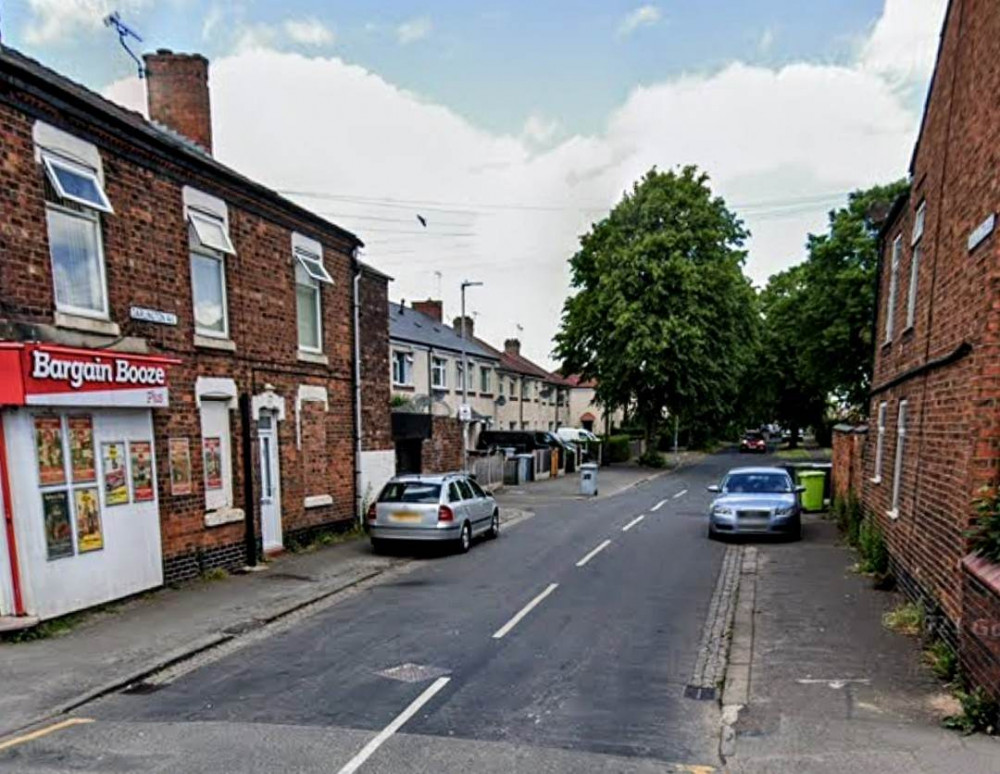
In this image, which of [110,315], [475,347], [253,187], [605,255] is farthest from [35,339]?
[605,255]

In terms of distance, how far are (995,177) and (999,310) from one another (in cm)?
128

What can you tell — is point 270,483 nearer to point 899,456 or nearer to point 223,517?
point 223,517

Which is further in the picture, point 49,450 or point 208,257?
point 208,257

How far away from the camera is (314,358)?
13750mm

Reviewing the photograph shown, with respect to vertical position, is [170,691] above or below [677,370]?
below

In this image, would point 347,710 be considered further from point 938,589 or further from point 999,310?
point 999,310

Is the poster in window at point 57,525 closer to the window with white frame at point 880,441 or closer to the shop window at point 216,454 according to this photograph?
the shop window at point 216,454

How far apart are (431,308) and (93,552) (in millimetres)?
30478

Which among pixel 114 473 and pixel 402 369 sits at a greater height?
pixel 402 369

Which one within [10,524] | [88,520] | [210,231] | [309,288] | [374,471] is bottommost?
[374,471]

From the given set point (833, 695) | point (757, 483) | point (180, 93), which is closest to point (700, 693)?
point (833, 695)

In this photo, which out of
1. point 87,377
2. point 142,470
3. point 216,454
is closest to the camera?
point 87,377

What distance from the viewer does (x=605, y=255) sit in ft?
121

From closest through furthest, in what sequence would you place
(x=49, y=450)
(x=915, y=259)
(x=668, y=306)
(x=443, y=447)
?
1. (x=49, y=450)
2. (x=915, y=259)
3. (x=443, y=447)
4. (x=668, y=306)
